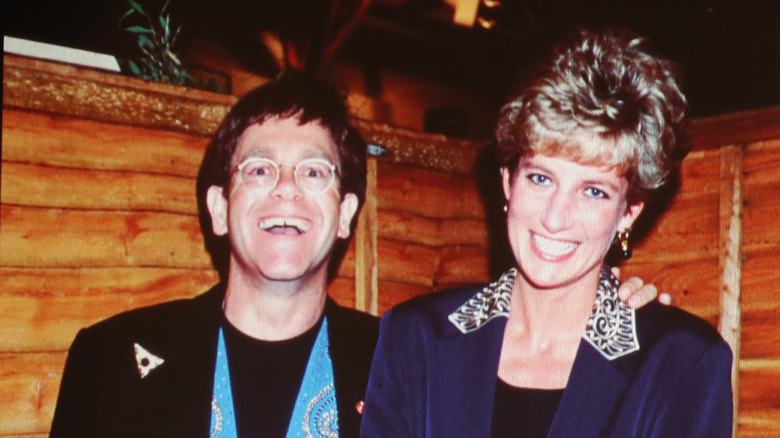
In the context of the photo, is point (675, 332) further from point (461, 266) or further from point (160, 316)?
point (160, 316)

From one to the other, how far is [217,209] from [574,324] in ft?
4.75

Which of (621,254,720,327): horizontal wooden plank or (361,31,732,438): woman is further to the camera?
(621,254,720,327): horizontal wooden plank

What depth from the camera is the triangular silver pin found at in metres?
2.65

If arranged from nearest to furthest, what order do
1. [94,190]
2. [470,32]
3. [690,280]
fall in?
1. [94,190]
2. [690,280]
3. [470,32]

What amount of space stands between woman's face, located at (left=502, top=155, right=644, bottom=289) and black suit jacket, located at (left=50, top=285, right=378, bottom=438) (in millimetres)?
841

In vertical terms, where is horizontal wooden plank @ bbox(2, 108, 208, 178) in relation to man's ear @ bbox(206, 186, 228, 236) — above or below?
above

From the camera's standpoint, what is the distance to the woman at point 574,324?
221 centimetres

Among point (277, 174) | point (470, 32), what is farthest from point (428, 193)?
point (470, 32)

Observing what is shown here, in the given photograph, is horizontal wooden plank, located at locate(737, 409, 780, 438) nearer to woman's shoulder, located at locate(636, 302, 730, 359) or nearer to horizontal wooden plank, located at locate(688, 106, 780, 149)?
woman's shoulder, located at locate(636, 302, 730, 359)

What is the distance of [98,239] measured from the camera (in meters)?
2.88

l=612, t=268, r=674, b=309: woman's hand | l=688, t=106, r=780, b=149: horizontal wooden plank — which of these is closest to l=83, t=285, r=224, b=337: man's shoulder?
l=612, t=268, r=674, b=309: woman's hand

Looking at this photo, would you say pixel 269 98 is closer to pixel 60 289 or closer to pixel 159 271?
pixel 159 271

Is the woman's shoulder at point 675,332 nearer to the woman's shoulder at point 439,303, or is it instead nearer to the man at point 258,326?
the man at point 258,326

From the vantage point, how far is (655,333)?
92.4 inches
